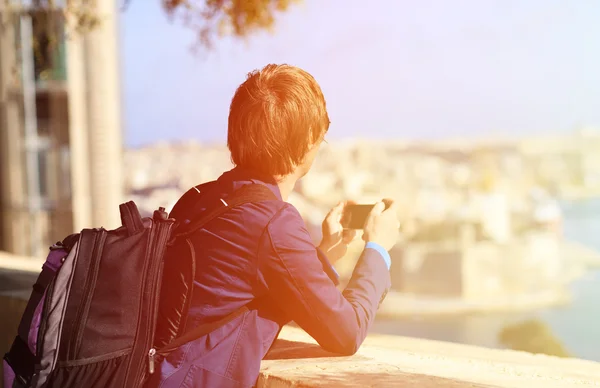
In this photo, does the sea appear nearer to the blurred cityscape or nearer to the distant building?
the blurred cityscape

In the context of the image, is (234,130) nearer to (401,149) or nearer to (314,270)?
(314,270)

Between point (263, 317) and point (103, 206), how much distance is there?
5211mm

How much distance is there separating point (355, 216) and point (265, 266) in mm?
357

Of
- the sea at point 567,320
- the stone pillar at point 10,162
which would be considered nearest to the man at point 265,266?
the stone pillar at point 10,162

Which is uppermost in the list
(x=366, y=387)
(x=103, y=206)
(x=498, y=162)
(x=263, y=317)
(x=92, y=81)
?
(x=498, y=162)

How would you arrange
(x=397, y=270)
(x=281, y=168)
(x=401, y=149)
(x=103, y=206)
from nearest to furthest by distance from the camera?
(x=281, y=168), (x=103, y=206), (x=397, y=270), (x=401, y=149)

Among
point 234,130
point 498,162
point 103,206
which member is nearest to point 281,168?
point 234,130

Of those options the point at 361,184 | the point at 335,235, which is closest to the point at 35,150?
the point at 335,235

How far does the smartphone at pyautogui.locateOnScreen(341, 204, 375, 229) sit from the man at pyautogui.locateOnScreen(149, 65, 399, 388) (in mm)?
143

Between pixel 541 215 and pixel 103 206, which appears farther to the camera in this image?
pixel 541 215

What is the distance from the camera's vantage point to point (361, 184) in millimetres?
66500

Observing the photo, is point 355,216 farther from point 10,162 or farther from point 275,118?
point 10,162

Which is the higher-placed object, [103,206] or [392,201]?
[103,206]

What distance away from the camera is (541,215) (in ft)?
241
